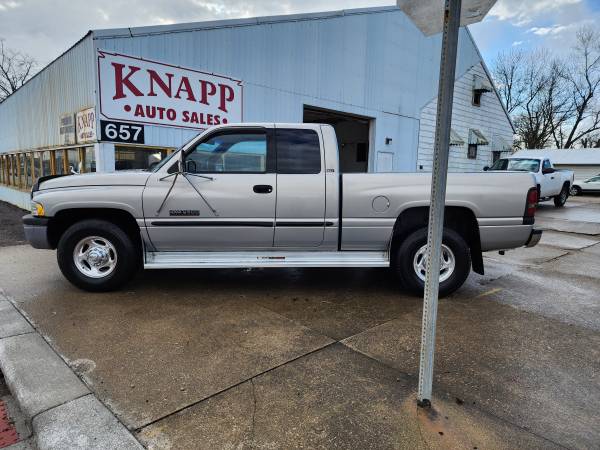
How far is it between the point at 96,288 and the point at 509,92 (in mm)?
52759

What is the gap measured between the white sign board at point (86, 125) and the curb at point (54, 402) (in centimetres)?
570

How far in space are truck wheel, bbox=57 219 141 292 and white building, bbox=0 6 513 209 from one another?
4.03m

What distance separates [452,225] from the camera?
15.8 ft

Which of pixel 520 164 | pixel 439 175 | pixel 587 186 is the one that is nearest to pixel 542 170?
pixel 520 164

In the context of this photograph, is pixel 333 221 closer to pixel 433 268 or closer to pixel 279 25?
pixel 433 268

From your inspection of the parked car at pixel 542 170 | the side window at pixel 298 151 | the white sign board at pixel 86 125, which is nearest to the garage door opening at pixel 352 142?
the parked car at pixel 542 170

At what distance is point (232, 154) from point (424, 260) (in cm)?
256

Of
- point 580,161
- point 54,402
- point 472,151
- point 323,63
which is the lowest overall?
point 54,402

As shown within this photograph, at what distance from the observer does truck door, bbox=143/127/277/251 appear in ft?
14.7

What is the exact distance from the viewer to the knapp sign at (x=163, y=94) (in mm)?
8023

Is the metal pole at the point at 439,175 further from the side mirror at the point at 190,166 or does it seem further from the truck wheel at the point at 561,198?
the truck wheel at the point at 561,198

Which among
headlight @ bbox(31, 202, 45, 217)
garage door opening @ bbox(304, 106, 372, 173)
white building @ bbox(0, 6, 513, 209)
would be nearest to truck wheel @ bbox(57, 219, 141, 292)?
headlight @ bbox(31, 202, 45, 217)

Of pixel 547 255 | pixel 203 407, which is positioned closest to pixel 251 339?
pixel 203 407

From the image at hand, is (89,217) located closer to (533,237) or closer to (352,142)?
(533,237)
